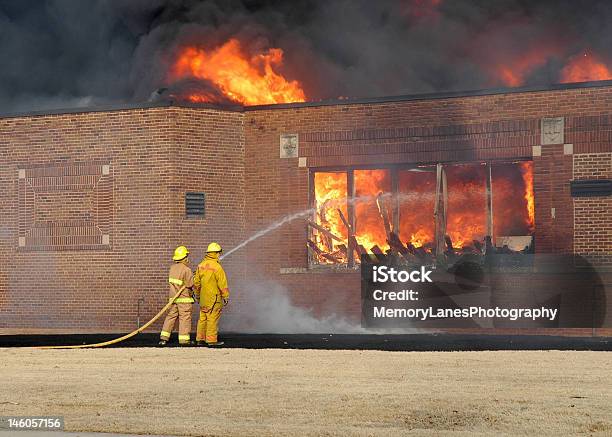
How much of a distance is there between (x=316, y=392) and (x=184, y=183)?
11564mm

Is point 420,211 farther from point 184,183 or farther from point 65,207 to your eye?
point 65,207

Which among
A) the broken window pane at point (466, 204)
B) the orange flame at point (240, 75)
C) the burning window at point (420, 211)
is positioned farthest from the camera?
the orange flame at point (240, 75)

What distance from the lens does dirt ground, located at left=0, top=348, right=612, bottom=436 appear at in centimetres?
902

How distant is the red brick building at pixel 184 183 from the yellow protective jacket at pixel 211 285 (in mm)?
4803

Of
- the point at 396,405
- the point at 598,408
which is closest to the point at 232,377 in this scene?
the point at 396,405

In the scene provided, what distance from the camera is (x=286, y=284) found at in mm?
22156

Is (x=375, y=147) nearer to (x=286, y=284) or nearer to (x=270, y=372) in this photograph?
(x=286, y=284)

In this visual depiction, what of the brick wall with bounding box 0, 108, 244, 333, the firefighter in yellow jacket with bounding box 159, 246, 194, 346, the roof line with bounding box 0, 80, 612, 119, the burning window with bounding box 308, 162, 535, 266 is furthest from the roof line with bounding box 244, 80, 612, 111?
the firefighter in yellow jacket with bounding box 159, 246, 194, 346

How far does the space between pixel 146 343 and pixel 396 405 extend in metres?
8.68

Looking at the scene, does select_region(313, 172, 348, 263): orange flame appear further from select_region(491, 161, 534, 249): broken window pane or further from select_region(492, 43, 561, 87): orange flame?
select_region(492, 43, 561, 87): orange flame

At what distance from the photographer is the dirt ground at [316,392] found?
9.02 m

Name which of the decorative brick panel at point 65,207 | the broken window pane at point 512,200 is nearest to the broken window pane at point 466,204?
the broken window pane at point 512,200

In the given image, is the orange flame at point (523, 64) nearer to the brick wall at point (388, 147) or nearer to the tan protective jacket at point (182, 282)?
the brick wall at point (388, 147)

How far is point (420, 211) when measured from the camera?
71.7 ft
